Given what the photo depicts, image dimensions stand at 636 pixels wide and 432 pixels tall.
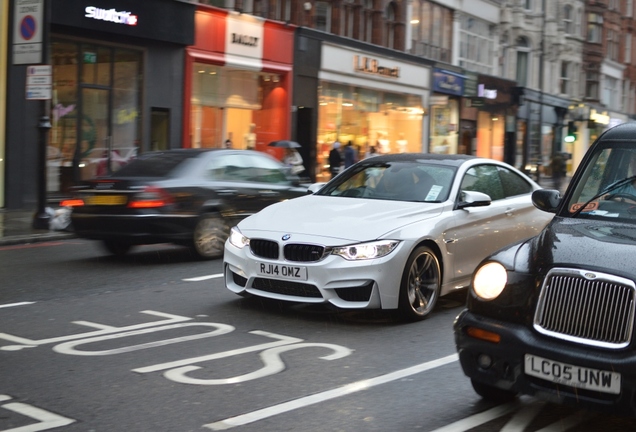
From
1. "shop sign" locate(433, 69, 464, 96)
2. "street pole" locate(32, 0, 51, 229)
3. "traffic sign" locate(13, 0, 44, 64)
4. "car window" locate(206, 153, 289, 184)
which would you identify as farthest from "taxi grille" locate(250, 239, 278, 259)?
"shop sign" locate(433, 69, 464, 96)

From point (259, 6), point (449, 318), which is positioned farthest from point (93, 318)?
point (259, 6)

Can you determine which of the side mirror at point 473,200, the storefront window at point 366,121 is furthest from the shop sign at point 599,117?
the side mirror at point 473,200

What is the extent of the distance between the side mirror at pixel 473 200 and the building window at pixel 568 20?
168ft

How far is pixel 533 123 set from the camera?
172ft

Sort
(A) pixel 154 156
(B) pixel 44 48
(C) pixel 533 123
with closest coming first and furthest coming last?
1. (A) pixel 154 156
2. (B) pixel 44 48
3. (C) pixel 533 123

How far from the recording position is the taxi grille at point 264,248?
7789 millimetres

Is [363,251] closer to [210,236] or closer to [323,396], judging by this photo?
[323,396]

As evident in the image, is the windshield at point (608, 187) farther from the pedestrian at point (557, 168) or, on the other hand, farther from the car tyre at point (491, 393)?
the pedestrian at point (557, 168)

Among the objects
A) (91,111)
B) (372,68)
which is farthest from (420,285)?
(372,68)

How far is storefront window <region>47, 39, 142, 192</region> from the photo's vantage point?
21125 millimetres

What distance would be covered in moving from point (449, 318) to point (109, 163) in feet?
52.7

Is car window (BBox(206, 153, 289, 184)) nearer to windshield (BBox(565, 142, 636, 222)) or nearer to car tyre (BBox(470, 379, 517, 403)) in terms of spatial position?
windshield (BBox(565, 142, 636, 222))

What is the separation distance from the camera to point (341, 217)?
8.05m

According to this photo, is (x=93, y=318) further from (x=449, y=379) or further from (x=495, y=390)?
(x=495, y=390)
